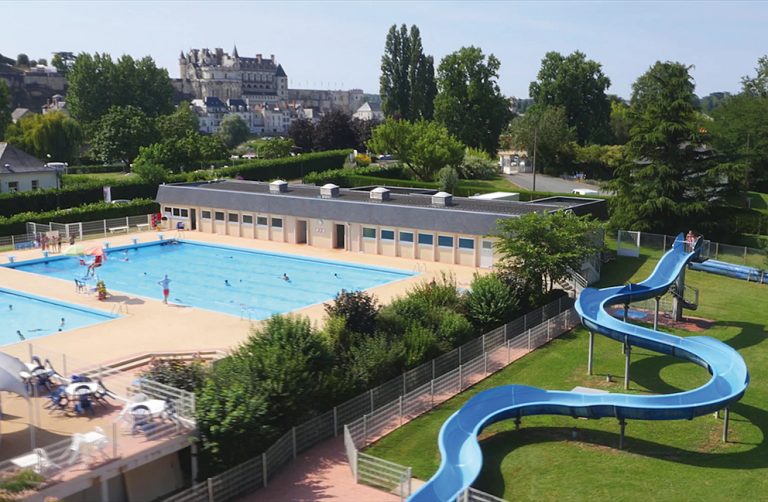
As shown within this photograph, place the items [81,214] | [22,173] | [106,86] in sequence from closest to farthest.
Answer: [81,214], [22,173], [106,86]

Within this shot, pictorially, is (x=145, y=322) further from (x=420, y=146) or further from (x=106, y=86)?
(x=106, y=86)

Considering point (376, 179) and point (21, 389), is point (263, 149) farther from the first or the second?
point (21, 389)

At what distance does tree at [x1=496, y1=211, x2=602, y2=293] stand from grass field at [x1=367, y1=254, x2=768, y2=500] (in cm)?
481

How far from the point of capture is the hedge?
45284mm

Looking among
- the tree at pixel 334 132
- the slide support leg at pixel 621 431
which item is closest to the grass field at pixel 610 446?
the slide support leg at pixel 621 431

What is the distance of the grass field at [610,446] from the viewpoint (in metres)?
16.2

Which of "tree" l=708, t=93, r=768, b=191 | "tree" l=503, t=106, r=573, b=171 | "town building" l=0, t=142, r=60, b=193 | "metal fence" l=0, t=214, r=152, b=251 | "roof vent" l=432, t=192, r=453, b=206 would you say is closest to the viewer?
"roof vent" l=432, t=192, r=453, b=206

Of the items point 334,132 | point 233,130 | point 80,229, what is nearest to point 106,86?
point 334,132

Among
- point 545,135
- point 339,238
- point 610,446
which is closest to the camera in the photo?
point 610,446

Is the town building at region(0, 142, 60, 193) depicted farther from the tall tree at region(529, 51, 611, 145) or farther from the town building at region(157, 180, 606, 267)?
the tall tree at region(529, 51, 611, 145)

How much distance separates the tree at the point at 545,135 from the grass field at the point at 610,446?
177 feet

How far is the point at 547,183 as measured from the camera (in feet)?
246

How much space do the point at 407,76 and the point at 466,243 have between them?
6383 cm

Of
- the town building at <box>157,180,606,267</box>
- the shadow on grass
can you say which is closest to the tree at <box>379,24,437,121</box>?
the town building at <box>157,180,606,267</box>
